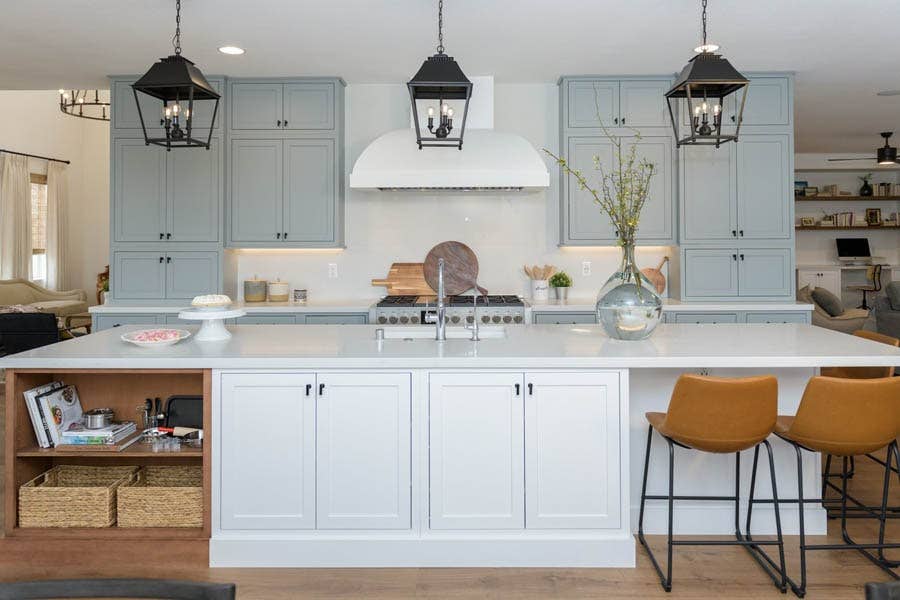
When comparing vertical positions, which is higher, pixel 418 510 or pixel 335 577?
pixel 418 510

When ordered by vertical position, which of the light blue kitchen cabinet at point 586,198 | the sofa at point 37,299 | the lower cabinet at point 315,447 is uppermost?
the light blue kitchen cabinet at point 586,198

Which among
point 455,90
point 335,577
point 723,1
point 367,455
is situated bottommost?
point 335,577

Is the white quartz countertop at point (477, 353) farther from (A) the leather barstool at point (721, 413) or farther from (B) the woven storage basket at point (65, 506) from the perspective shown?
(B) the woven storage basket at point (65, 506)

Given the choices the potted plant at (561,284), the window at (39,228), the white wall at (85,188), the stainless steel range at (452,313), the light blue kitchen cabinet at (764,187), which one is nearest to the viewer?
the stainless steel range at (452,313)

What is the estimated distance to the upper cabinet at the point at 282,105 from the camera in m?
5.04

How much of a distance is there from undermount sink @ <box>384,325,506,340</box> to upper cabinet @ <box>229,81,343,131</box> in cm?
217

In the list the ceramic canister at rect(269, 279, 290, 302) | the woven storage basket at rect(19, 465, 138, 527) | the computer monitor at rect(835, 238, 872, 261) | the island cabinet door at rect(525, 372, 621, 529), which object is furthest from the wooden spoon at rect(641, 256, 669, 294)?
the computer monitor at rect(835, 238, 872, 261)

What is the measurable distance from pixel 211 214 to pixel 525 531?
136 inches

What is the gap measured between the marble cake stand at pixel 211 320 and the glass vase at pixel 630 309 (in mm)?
1591

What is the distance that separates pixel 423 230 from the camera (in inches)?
214

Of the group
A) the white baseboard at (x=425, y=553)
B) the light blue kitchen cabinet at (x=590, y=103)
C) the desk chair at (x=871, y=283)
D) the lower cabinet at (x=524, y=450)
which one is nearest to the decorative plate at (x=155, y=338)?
the white baseboard at (x=425, y=553)

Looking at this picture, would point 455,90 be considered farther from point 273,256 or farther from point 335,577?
point 273,256

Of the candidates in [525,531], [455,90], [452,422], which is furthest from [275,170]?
[525,531]

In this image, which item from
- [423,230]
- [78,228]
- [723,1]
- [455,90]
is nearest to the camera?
[455,90]
